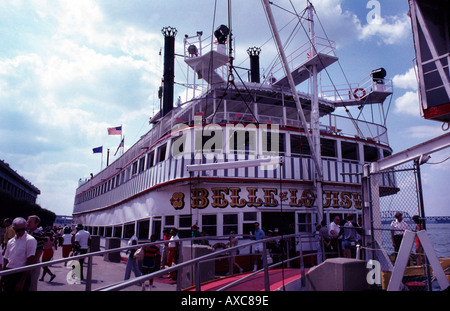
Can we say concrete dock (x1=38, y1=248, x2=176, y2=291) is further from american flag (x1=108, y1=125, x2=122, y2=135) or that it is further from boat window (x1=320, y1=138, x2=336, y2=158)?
american flag (x1=108, y1=125, x2=122, y2=135)

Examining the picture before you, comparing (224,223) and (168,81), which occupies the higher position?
(168,81)

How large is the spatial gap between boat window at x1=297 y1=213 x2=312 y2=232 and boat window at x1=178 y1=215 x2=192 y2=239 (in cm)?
444

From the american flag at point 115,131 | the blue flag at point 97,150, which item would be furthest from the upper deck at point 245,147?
the blue flag at point 97,150

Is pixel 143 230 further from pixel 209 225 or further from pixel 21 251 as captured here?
pixel 21 251

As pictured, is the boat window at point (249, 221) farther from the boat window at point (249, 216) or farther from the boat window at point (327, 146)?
the boat window at point (327, 146)

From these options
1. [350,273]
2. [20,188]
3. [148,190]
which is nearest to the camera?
[350,273]

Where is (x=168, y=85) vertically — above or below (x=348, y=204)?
above

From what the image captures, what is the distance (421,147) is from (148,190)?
11039 millimetres

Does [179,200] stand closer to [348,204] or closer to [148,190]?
[148,190]

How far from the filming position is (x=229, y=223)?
12859 millimetres

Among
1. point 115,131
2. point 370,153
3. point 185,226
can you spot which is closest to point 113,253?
point 185,226

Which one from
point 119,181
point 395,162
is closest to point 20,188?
point 119,181

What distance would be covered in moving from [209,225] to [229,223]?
0.78 m

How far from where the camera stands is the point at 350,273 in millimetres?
4762
